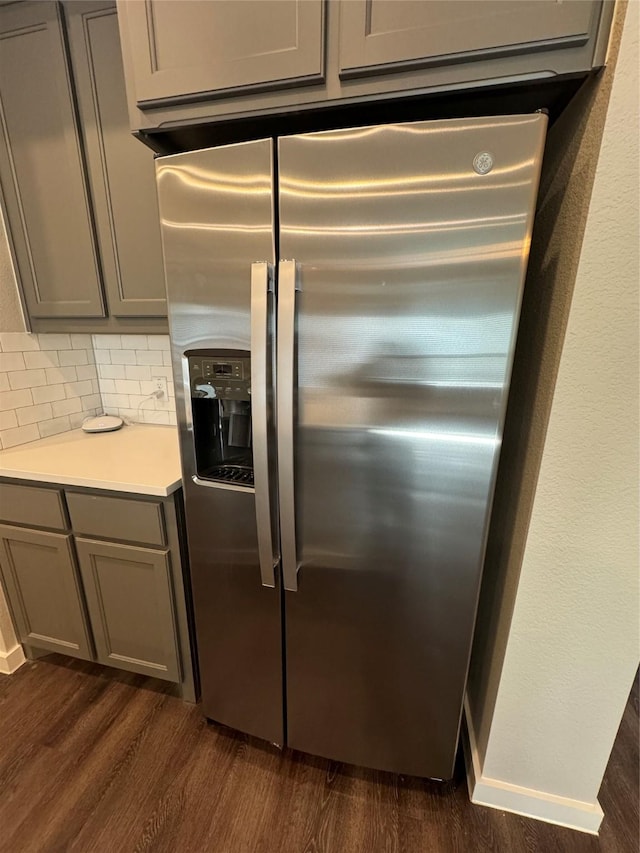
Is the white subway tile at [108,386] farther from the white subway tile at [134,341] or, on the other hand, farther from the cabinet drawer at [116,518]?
the cabinet drawer at [116,518]

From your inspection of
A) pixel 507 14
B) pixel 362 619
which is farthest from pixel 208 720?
pixel 507 14

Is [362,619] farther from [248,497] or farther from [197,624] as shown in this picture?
[197,624]

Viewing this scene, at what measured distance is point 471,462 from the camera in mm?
999

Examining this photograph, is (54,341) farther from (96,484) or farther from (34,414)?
(96,484)

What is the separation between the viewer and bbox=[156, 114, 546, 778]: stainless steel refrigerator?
89 centimetres

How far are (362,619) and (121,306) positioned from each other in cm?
151

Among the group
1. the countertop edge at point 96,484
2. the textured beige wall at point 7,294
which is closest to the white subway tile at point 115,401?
the textured beige wall at point 7,294

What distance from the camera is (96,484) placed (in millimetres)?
1416

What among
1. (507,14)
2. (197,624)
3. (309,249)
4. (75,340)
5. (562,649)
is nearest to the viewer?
(507,14)

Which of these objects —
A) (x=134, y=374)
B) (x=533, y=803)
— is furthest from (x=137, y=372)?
(x=533, y=803)

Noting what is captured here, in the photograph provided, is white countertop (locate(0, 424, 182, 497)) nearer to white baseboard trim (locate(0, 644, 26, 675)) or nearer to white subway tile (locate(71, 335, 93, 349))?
white subway tile (locate(71, 335, 93, 349))

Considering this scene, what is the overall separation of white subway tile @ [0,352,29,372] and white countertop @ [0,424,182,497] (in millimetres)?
346

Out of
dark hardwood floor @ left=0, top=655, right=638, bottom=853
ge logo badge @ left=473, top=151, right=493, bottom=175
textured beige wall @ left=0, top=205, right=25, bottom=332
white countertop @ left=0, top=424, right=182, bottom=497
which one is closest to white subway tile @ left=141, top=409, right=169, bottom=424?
white countertop @ left=0, top=424, right=182, bottom=497

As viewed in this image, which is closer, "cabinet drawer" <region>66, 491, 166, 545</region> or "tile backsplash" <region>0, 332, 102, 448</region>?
"cabinet drawer" <region>66, 491, 166, 545</region>
